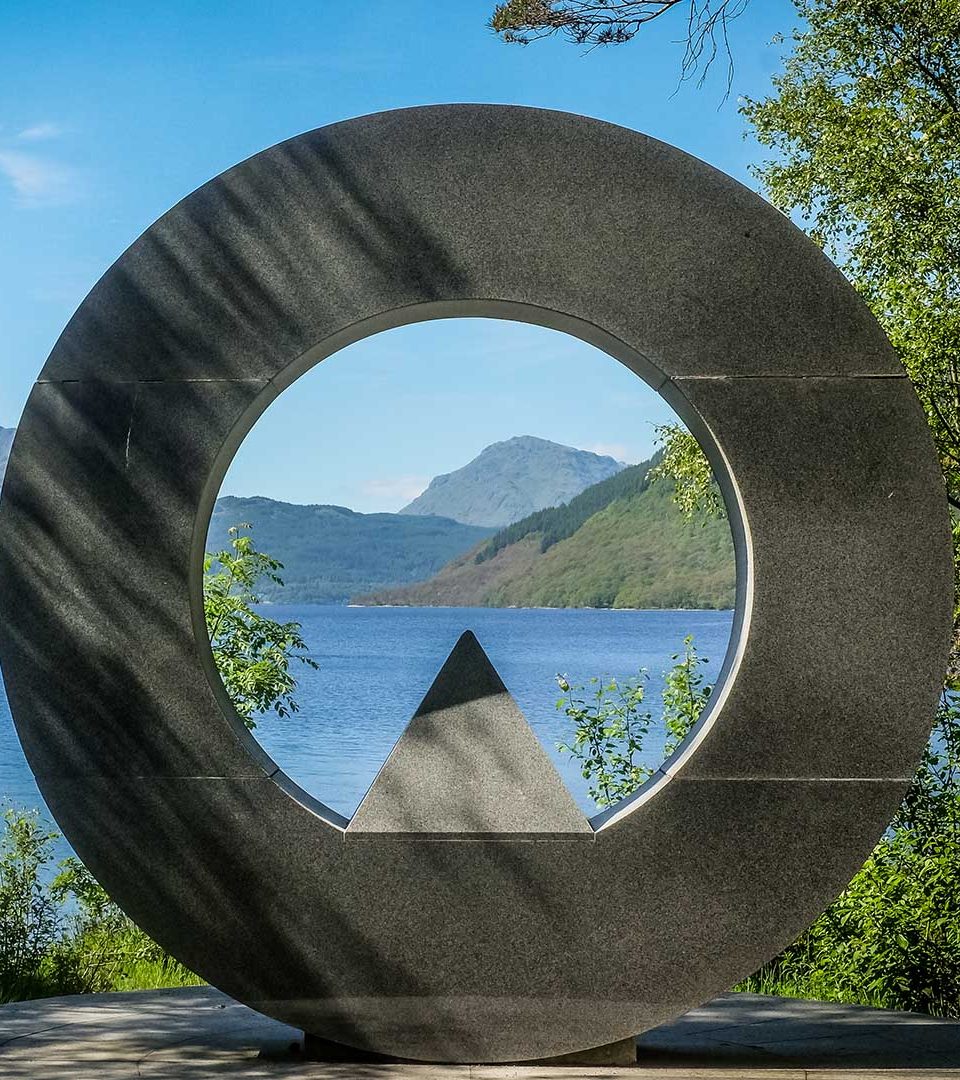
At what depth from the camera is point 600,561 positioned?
69438 millimetres

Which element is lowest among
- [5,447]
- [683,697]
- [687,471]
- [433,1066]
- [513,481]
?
[433,1066]

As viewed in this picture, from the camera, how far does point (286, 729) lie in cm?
4812

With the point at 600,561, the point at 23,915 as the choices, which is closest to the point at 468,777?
the point at 23,915

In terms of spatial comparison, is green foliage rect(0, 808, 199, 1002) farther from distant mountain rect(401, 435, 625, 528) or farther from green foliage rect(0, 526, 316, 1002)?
distant mountain rect(401, 435, 625, 528)

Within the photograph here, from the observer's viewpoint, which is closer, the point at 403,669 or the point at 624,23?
the point at 624,23

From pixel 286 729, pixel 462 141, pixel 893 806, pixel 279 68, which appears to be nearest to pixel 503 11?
pixel 462 141

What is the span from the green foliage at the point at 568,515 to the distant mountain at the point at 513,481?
2891mm

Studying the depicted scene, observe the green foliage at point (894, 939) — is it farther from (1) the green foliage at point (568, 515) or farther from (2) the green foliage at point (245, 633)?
(1) the green foliage at point (568, 515)

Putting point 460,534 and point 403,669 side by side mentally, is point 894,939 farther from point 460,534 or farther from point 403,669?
point 460,534

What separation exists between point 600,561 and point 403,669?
12.1m

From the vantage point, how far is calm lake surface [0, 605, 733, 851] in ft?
118

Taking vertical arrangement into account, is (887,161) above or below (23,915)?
above

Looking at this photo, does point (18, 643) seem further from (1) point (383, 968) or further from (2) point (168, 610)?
(1) point (383, 968)

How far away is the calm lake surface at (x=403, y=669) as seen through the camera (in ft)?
118
